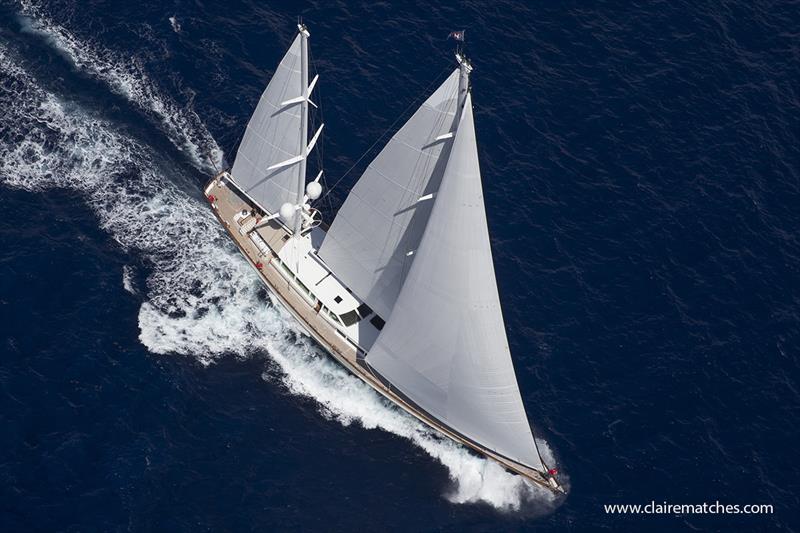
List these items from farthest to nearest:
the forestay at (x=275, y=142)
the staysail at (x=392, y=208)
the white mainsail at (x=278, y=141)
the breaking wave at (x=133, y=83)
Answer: the breaking wave at (x=133, y=83) < the forestay at (x=275, y=142) < the white mainsail at (x=278, y=141) < the staysail at (x=392, y=208)

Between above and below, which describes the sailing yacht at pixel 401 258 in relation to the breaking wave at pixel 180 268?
above

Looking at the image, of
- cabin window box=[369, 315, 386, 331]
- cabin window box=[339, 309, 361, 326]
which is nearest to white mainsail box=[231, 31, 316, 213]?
cabin window box=[339, 309, 361, 326]

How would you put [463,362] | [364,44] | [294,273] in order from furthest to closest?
[364,44]
[294,273]
[463,362]

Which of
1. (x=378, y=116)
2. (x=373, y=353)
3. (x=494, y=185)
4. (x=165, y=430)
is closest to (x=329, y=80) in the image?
(x=378, y=116)

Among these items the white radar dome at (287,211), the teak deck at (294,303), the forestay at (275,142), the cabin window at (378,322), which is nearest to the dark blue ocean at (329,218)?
the teak deck at (294,303)

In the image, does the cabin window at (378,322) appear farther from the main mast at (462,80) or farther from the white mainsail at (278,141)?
the main mast at (462,80)

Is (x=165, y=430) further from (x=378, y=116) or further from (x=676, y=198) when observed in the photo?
(x=676, y=198)
